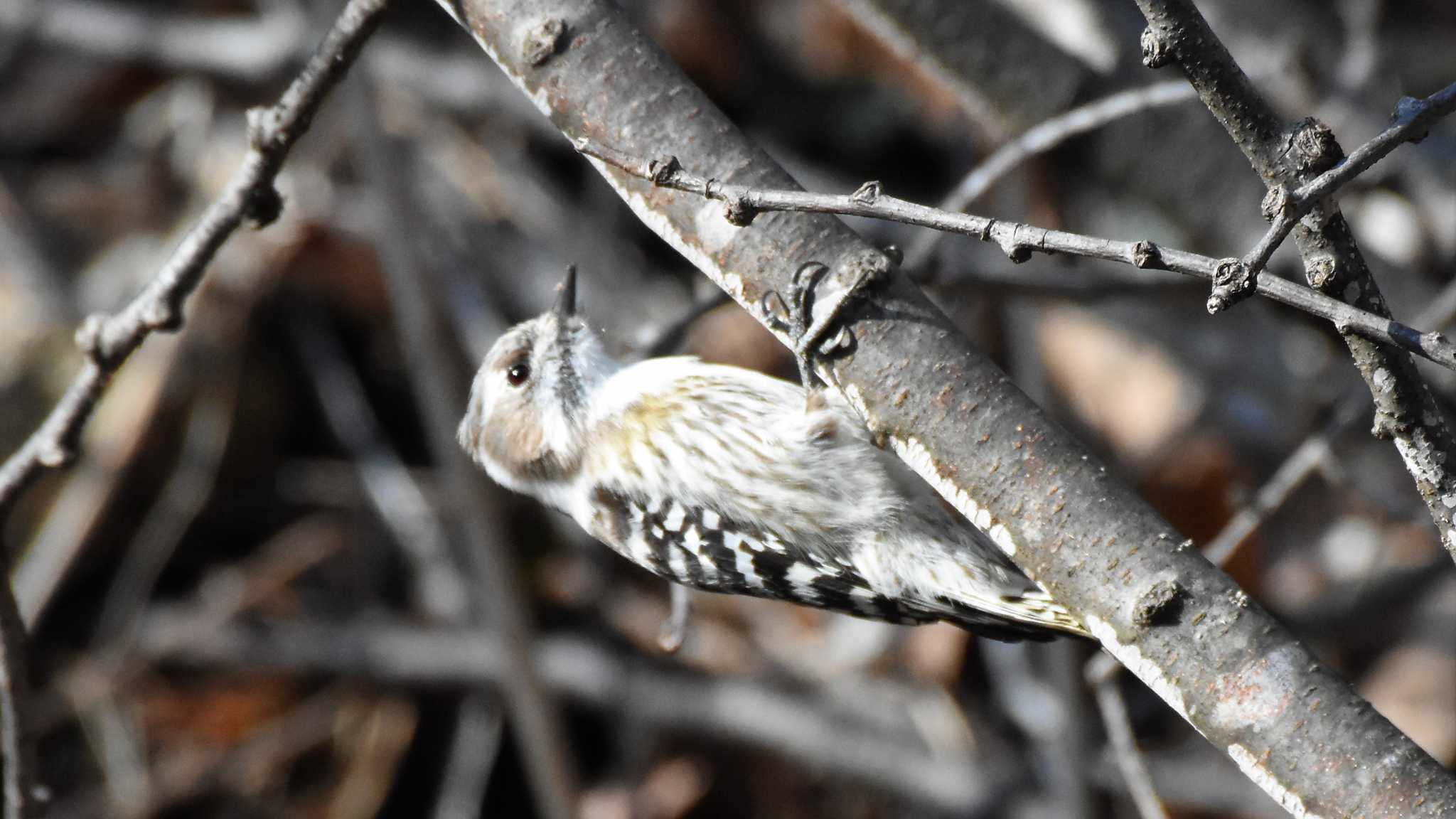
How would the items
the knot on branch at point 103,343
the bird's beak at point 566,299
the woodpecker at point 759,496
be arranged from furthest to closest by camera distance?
1. the bird's beak at point 566,299
2. the woodpecker at point 759,496
3. the knot on branch at point 103,343

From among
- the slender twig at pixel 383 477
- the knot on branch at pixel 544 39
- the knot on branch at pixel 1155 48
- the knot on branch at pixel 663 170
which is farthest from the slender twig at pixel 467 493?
the knot on branch at pixel 1155 48

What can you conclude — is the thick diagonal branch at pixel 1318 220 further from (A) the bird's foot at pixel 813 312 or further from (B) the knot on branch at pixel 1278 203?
(A) the bird's foot at pixel 813 312

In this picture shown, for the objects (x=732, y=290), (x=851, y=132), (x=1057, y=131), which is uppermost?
(x=851, y=132)

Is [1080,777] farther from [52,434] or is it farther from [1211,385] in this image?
[52,434]

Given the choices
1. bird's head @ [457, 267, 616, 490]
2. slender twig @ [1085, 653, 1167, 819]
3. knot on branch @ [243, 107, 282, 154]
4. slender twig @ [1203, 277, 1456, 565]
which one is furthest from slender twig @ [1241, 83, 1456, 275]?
bird's head @ [457, 267, 616, 490]

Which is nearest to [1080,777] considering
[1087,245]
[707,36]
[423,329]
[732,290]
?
[423,329]

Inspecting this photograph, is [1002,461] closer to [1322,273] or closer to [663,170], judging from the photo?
[1322,273]

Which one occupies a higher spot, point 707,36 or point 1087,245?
point 707,36
